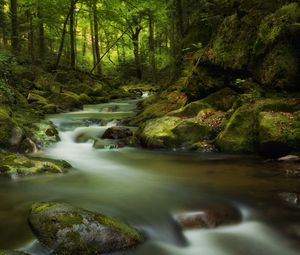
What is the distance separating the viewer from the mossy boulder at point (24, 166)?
839 cm

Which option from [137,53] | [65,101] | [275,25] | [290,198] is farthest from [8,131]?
[137,53]

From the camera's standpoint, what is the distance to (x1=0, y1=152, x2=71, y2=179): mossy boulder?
839 cm

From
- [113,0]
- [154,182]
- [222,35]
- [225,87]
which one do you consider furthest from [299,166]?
[113,0]

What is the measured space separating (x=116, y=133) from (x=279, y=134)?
512 centimetres

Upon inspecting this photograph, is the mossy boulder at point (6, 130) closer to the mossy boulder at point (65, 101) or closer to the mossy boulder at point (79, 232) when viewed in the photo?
the mossy boulder at point (79, 232)

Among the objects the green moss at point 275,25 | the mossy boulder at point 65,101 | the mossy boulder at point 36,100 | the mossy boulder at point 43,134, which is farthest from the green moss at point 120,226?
the mossy boulder at point 65,101

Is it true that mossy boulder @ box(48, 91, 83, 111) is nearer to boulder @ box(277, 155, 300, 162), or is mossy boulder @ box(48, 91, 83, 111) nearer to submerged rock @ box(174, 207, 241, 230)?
boulder @ box(277, 155, 300, 162)

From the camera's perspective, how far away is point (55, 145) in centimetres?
1234

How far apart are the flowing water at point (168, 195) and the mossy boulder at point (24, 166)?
0.31m

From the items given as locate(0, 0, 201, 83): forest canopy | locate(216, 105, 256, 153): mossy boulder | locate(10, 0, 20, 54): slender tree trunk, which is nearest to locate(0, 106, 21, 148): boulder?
locate(216, 105, 256, 153): mossy boulder

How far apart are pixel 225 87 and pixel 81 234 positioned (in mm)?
9277

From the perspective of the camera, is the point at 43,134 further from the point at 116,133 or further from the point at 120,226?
the point at 120,226

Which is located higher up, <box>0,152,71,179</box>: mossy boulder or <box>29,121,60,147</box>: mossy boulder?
<box>29,121,60,147</box>: mossy boulder

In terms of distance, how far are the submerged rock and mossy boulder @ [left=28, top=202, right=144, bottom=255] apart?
2.78 ft
